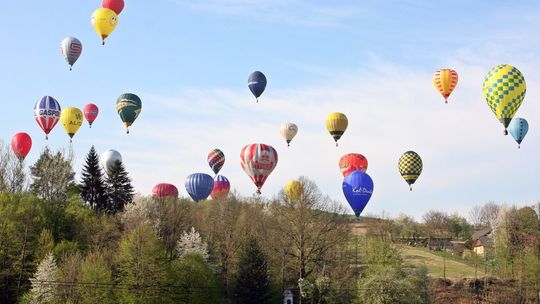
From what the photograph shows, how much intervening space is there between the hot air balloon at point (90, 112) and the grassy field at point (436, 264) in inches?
1677

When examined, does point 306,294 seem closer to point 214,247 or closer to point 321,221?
point 321,221

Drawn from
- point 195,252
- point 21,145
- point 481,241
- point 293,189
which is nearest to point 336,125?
Answer: point 293,189

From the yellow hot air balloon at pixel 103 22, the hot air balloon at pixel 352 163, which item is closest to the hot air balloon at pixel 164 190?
the hot air balloon at pixel 352 163

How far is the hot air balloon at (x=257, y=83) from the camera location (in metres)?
81.5

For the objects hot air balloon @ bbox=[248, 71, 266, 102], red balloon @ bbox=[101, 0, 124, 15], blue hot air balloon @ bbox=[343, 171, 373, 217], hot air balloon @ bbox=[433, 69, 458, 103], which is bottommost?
blue hot air balloon @ bbox=[343, 171, 373, 217]

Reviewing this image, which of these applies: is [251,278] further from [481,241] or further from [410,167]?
[481,241]

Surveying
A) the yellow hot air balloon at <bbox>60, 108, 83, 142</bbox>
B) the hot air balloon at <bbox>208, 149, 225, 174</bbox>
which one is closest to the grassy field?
the hot air balloon at <bbox>208, 149, 225, 174</bbox>

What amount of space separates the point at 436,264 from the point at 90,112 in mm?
51687

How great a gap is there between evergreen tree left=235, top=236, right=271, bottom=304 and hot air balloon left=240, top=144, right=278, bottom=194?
15.5 meters

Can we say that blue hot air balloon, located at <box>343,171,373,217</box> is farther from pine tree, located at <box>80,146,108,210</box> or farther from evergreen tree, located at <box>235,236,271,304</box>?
pine tree, located at <box>80,146,108,210</box>

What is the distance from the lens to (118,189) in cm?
7569

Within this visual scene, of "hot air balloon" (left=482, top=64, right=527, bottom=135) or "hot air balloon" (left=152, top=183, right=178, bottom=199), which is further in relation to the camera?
"hot air balloon" (left=152, top=183, right=178, bottom=199)

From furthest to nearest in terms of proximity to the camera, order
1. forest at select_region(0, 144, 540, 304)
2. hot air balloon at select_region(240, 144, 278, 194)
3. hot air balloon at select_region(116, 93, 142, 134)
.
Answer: hot air balloon at select_region(116, 93, 142, 134) < hot air balloon at select_region(240, 144, 278, 194) < forest at select_region(0, 144, 540, 304)

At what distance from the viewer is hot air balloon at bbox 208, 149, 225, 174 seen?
102 meters
